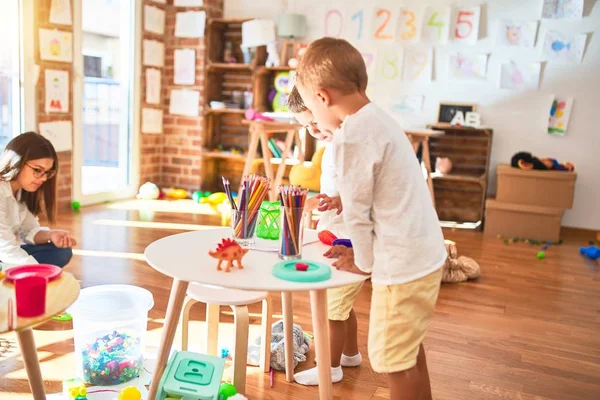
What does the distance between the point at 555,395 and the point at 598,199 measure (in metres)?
3.06

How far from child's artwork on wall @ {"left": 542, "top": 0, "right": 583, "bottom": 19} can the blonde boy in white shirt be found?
12.4 feet

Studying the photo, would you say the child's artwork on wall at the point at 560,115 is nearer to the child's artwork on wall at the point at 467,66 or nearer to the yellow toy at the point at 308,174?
the child's artwork on wall at the point at 467,66

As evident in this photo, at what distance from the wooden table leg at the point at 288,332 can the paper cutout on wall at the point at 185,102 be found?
384 cm

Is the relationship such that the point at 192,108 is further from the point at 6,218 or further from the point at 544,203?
the point at 6,218

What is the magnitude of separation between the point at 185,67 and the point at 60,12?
1388 millimetres

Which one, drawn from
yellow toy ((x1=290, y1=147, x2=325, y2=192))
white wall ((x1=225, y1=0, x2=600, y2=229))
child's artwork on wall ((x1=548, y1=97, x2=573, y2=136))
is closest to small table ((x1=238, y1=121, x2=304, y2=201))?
yellow toy ((x1=290, y1=147, x2=325, y2=192))

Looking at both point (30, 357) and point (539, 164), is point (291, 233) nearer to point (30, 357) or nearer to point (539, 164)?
point (30, 357)

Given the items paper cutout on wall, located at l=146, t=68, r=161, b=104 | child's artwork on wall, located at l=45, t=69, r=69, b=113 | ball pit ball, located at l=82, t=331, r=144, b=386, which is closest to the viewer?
Result: ball pit ball, located at l=82, t=331, r=144, b=386

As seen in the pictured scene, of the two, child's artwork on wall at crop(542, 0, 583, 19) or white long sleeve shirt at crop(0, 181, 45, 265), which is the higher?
child's artwork on wall at crop(542, 0, 583, 19)

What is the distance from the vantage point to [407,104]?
194 inches

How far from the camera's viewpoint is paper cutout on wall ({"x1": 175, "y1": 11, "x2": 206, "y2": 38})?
17.3 feet

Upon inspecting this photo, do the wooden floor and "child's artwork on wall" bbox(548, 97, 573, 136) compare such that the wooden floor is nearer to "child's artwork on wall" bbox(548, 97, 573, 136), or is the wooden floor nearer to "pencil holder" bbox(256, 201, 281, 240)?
"pencil holder" bbox(256, 201, 281, 240)


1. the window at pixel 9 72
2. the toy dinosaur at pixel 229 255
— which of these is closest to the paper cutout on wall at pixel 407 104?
the window at pixel 9 72

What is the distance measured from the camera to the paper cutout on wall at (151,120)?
207 inches
